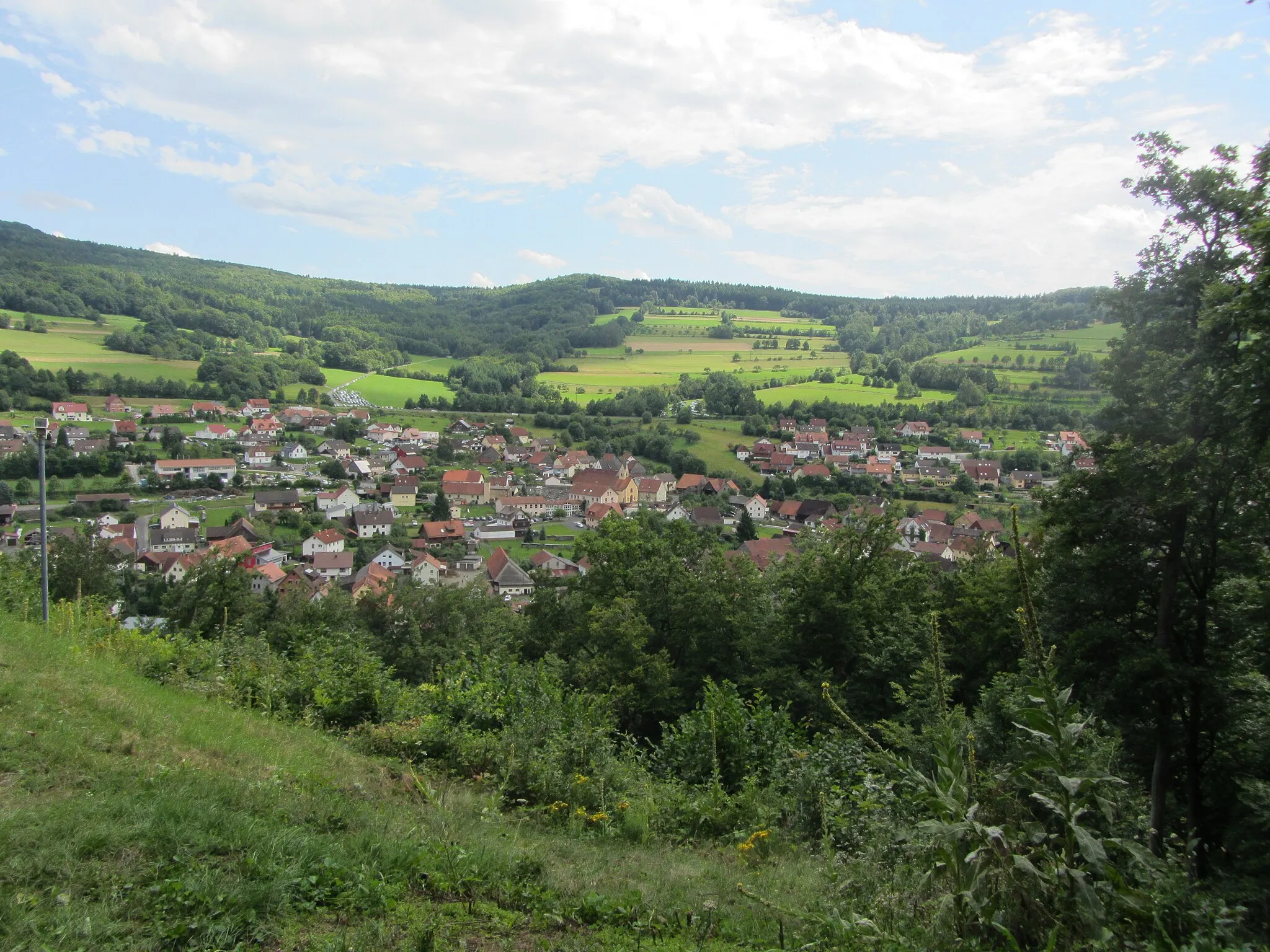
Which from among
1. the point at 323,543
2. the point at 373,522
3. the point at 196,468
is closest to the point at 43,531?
the point at 323,543

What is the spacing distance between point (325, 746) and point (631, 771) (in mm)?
2795

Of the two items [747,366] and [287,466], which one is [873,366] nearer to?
[747,366]

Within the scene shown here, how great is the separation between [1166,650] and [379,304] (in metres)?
152

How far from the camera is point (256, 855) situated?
3.77 m

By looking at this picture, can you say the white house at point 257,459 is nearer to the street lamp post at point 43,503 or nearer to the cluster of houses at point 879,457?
the cluster of houses at point 879,457

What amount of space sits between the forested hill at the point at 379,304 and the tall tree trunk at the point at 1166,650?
208 feet

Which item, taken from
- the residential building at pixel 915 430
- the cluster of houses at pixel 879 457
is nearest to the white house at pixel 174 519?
the cluster of houses at pixel 879 457

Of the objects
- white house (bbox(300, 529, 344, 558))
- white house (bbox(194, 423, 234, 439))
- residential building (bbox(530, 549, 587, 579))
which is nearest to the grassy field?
white house (bbox(194, 423, 234, 439))

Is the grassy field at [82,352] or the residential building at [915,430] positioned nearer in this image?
the grassy field at [82,352]

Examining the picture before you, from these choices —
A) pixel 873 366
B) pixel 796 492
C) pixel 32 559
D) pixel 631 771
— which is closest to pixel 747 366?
pixel 873 366

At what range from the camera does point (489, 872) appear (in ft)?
13.7

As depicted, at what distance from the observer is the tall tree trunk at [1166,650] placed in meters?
8.27

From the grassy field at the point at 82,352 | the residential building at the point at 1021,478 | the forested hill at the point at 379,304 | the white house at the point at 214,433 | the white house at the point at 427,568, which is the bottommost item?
the white house at the point at 427,568

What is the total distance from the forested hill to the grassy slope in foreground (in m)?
70.3
